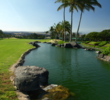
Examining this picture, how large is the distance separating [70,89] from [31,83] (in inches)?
131

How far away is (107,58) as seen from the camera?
77.1 feet

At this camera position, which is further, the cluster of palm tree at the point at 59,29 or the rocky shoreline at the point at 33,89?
the cluster of palm tree at the point at 59,29

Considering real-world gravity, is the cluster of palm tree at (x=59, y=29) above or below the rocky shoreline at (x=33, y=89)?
above

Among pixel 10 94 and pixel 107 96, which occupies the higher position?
pixel 10 94

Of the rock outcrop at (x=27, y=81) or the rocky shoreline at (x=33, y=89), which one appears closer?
the rocky shoreline at (x=33, y=89)

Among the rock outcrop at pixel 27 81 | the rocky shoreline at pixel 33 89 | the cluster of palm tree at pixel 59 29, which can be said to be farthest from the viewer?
the cluster of palm tree at pixel 59 29

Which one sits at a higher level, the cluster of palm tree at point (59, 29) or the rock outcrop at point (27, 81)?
the cluster of palm tree at point (59, 29)

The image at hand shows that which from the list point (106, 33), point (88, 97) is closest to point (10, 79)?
point (88, 97)

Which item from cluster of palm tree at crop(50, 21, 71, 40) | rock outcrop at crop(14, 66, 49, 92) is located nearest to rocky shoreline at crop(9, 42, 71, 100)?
rock outcrop at crop(14, 66, 49, 92)

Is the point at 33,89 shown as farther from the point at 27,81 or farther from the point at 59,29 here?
the point at 59,29

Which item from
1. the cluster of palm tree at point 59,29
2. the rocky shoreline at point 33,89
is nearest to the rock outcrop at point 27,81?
the rocky shoreline at point 33,89

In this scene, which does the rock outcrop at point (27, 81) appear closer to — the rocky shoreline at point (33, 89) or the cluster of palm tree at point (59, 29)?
the rocky shoreline at point (33, 89)

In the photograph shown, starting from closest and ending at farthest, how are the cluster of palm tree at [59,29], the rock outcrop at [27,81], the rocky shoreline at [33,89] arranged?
the rocky shoreline at [33,89]
the rock outcrop at [27,81]
the cluster of palm tree at [59,29]

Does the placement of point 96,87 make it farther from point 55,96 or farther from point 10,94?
point 10,94
